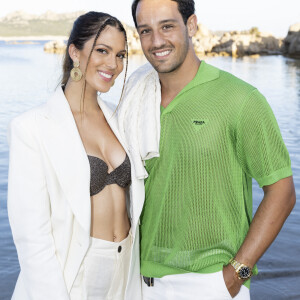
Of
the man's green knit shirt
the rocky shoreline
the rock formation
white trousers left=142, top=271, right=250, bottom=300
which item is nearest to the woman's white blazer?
the man's green knit shirt

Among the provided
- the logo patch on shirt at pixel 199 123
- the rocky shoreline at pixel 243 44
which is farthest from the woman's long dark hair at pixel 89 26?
the rocky shoreline at pixel 243 44

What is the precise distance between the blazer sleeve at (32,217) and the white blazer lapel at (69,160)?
0.27 feet

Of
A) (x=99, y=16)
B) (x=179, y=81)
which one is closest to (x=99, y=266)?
(x=179, y=81)

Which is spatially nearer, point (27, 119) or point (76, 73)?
point (27, 119)

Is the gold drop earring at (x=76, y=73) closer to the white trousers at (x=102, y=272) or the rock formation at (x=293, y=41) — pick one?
the white trousers at (x=102, y=272)

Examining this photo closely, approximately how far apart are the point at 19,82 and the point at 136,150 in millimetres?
25053

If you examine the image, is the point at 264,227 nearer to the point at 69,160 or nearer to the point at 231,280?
the point at 231,280

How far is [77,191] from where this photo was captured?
2.67 metres

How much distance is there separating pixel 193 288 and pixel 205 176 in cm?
59

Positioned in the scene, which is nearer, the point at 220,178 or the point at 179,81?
the point at 220,178

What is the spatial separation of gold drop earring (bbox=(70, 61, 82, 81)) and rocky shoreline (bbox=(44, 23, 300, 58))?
50916 mm

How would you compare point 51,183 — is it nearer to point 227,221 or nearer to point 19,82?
point 227,221

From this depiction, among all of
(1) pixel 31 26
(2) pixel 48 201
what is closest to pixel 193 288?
(2) pixel 48 201

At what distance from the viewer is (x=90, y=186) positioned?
2818 mm
